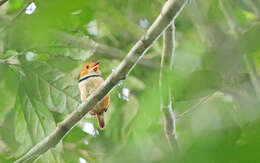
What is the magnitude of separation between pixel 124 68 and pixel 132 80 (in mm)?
1359

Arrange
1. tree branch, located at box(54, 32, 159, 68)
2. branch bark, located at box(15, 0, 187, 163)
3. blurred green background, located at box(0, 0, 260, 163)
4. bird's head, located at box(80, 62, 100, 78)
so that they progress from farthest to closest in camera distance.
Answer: bird's head, located at box(80, 62, 100, 78) < branch bark, located at box(15, 0, 187, 163) < tree branch, located at box(54, 32, 159, 68) < blurred green background, located at box(0, 0, 260, 163)

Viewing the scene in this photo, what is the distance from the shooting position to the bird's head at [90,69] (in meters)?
3.12

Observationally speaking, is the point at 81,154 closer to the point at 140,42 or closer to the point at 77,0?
the point at 140,42

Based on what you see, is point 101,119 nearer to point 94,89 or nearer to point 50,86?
point 94,89

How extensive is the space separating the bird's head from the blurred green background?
0.06 metres

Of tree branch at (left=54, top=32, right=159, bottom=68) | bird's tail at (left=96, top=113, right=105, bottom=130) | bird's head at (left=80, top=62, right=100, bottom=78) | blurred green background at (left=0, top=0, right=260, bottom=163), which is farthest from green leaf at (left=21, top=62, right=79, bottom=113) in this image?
tree branch at (left=54, top=32, right=159, bottom=68)

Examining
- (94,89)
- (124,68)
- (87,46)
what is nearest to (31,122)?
(94,89)

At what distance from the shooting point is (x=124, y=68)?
61.7 inches

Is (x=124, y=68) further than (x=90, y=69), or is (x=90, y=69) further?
(x=90, y=69)

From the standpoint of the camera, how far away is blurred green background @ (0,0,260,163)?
41 centimetres

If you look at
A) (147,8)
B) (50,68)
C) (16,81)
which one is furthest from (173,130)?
(16,81)

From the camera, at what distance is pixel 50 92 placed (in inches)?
89.2

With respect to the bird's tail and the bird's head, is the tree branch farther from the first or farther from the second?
the bird's head

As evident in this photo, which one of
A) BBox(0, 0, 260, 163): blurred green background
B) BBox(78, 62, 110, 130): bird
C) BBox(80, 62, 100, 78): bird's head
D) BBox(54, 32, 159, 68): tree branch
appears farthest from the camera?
BBox(80, 62, 100, 78): bird's head
